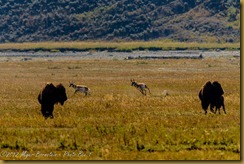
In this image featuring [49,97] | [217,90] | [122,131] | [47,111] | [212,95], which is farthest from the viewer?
[212,95]

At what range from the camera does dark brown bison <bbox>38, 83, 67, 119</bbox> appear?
2647 cm

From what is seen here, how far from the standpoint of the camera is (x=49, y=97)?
2648cm

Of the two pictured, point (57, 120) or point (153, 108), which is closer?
point (57, 120)

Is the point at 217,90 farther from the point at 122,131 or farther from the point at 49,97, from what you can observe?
the point at 49,97

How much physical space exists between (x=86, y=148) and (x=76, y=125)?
527 cm

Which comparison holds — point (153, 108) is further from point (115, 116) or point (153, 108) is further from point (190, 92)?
point (190, 92)

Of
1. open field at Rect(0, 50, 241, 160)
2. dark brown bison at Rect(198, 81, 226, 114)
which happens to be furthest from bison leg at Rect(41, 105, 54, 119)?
dark brown bison at Rect(198, 81, 226, 114)

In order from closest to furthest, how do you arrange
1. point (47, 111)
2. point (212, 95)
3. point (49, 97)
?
point (49, 97), point (47, 111), point (212, 95)

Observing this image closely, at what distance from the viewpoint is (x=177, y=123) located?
24.8 meters

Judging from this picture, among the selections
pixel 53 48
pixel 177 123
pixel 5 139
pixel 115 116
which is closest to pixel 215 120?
pixel 177 123

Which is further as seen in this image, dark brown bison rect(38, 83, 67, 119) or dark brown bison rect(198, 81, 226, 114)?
dark brown bison rect(198, 81, 226, 114)

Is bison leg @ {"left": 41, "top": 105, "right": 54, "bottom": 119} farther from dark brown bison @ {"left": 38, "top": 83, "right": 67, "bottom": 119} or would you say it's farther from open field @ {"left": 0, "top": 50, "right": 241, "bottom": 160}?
open field @ {"left": 0, "top": 50, "right": 241, "bottom": 160}

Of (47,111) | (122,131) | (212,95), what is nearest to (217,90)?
(212,95)

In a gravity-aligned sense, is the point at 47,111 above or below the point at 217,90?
below
